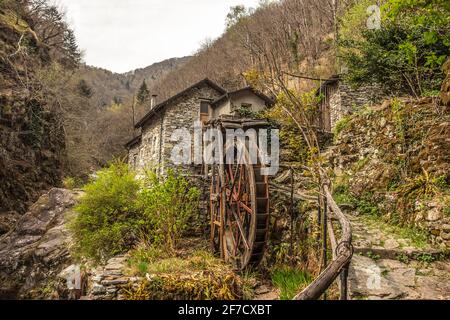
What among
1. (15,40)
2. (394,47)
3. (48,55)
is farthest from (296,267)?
(48,55)

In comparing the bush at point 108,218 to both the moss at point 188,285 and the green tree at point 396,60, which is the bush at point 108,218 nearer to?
the moss at point 188,285

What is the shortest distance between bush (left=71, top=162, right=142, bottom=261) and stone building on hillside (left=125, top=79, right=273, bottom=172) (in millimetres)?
6485

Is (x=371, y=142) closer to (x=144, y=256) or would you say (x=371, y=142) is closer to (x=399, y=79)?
(x=399, y=79)

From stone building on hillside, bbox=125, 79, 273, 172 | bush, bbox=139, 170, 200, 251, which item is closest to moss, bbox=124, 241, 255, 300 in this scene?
bush, bbox=139, 170, 200, 251

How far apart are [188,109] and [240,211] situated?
10434 millimetres

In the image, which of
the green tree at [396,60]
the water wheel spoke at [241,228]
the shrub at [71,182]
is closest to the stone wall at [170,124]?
the shrub at [71,182]

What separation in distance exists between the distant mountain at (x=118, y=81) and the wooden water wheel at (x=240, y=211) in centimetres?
3602

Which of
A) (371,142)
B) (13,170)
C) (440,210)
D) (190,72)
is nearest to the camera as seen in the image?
(440,210)

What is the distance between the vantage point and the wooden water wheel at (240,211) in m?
5.83

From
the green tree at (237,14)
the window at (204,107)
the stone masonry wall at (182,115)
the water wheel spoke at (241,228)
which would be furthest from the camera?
the green tree at (237,14)

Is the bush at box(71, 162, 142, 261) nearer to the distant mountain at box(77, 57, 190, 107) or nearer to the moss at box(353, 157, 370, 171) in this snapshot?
the moss at box(353, 157, 370, 171)

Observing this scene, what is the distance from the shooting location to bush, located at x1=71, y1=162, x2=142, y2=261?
7527 millimetres

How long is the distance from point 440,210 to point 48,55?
1967 centimetres

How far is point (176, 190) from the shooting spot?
308 inches
